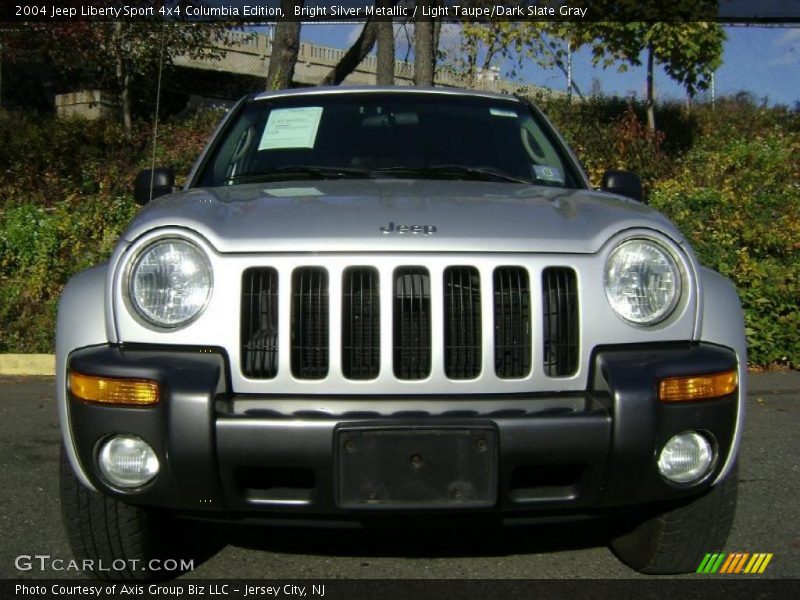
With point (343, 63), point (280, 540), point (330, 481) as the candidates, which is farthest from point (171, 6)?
point (330, 481)

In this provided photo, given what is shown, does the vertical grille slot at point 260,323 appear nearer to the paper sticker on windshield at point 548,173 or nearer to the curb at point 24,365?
the paper sticker on windshield at point 548,173

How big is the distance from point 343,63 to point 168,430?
13.5 m

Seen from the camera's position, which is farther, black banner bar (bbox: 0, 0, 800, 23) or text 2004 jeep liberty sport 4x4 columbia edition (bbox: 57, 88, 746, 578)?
black banner bar (bbox: 0, 0, 800, 23)

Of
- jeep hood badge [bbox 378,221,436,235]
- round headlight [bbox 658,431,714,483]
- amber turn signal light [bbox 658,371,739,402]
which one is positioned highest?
jeep hood badge [bbox 378,221,436,235]

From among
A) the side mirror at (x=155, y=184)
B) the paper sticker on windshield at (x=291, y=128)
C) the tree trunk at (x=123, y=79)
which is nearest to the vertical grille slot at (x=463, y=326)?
the paper sticker on windshield at (x=291, y=128)

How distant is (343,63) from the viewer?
15.5 m

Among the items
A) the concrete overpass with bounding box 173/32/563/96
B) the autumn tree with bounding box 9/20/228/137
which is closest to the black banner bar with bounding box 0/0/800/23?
the autumn tree with bounding box 9/20/228/137

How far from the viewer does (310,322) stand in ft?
9.14

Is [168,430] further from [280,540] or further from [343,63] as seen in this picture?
[343,63]

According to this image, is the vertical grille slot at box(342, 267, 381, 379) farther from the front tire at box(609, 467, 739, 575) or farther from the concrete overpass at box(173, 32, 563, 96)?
the concrete overpass at box(173, 32, 563, 96)

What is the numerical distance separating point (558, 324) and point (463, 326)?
0.28 metres

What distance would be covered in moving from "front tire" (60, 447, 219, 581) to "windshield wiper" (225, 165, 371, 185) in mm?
1295

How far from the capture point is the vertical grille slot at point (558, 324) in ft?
9.31

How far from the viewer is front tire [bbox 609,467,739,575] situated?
3.10 meters
